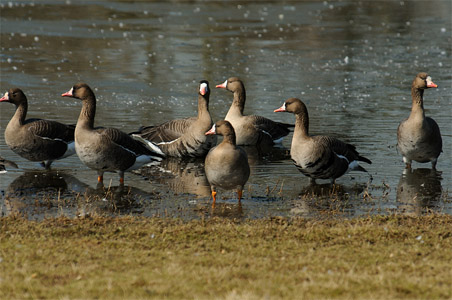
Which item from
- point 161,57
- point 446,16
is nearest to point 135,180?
point 161,57

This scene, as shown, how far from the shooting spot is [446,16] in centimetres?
4362

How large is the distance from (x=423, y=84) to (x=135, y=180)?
6338 millimetres

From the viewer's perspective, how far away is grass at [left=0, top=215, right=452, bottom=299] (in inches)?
286

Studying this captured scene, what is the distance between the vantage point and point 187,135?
51.5ft

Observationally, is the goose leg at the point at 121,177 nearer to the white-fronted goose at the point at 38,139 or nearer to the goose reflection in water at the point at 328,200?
the white-fronted goose at the point at 38,139

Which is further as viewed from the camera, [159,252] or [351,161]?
[351,161]

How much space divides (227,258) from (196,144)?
7414mm

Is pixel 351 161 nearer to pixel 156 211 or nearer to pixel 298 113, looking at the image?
pixel 298 113

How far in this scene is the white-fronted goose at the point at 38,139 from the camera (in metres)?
14.1

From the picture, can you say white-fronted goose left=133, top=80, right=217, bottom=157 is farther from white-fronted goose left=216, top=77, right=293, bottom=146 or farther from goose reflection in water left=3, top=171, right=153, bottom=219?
goose reflection in water left=3, top=171, right=153, bottom=219

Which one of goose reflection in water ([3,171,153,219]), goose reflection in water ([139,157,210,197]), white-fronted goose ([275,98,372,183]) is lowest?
goose reflection in water ([139,157,210,197])

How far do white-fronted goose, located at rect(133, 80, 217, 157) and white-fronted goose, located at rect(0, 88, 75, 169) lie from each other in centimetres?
218

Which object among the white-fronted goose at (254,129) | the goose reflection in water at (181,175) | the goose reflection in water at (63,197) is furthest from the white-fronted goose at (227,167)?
the white-fronted goose at (254,129)

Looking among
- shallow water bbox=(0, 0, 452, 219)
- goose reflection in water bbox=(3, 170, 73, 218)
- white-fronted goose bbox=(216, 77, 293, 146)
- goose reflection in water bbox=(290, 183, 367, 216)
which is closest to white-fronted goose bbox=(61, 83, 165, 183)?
shallow water bbox=(0, 0, 452, 219)
